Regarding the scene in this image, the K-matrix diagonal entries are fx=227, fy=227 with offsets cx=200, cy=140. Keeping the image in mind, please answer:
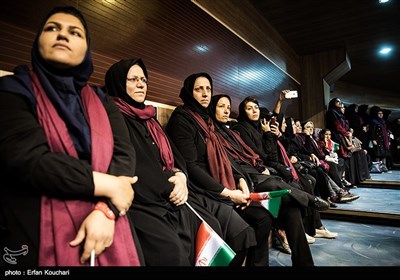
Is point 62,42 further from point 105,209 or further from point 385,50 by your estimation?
point 385,50

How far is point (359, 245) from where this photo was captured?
2176 mm

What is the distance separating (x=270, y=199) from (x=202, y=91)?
1112mm

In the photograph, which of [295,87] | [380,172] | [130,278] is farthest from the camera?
[295,87]

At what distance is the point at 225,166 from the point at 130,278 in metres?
1.16

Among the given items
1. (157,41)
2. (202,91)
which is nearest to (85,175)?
(202,91)

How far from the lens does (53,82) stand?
0.95m

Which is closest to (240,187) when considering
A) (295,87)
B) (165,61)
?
(165,61)

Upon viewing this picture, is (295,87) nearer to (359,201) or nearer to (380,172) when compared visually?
(380,172)

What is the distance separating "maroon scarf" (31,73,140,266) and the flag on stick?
44cm

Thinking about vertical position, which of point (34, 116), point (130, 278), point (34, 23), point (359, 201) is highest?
point (34, 23)

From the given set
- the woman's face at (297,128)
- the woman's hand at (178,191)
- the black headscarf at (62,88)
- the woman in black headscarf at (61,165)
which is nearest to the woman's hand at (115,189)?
the woman in black headscarf at (61,165)

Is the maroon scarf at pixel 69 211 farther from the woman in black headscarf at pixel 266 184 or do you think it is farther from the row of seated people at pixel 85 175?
the woman in black headscarf at pixel 266 184

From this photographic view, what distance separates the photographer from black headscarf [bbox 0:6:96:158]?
88 centimetres

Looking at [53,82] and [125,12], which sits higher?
[125,12]
